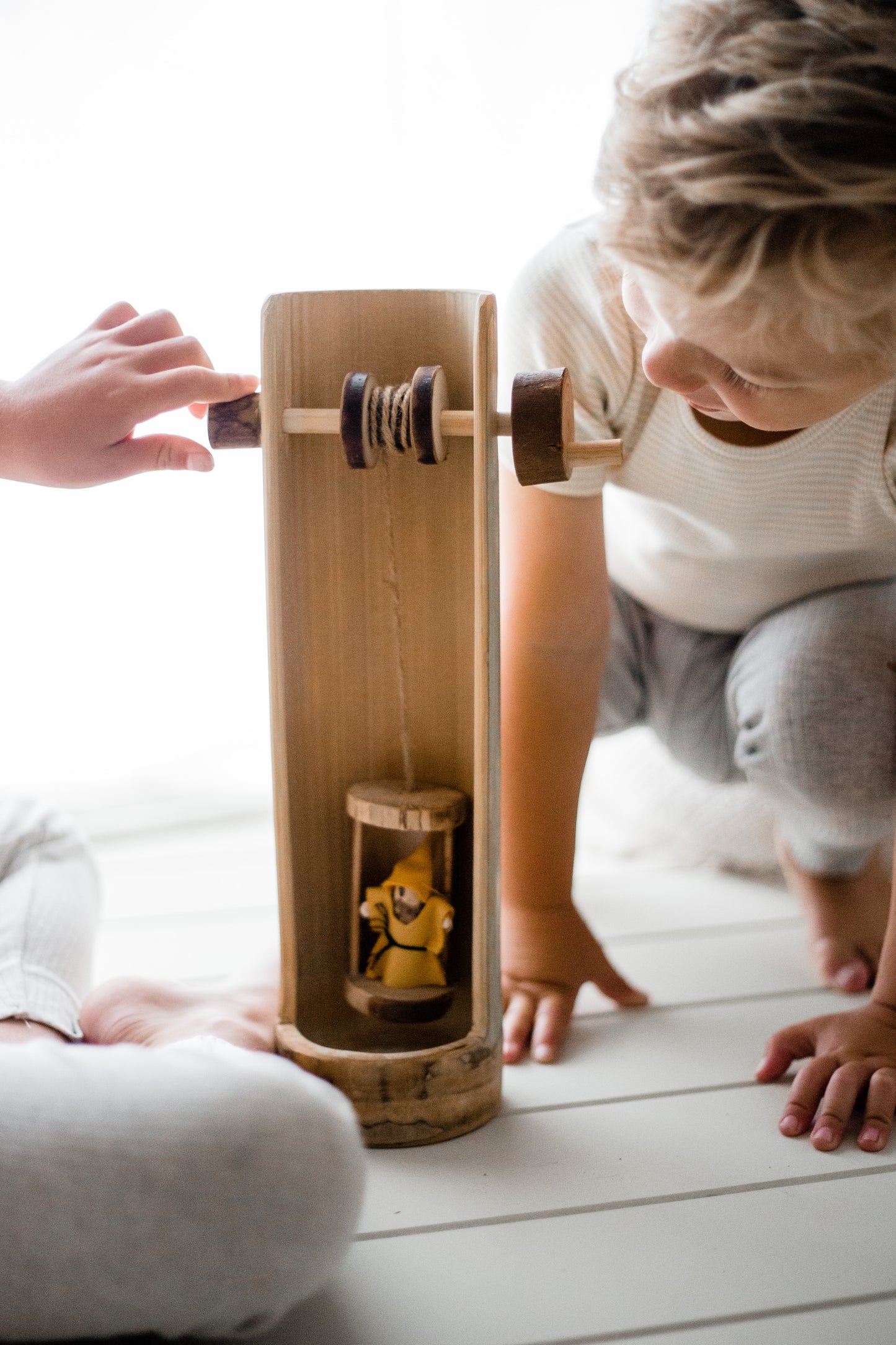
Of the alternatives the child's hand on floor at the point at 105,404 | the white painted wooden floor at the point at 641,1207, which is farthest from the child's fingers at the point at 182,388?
the white painted wooden floor at the point at 641,1207

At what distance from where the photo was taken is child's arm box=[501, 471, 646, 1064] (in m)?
0.83

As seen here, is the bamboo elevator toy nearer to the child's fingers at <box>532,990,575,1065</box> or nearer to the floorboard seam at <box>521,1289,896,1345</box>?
the child's fingers at <box>532,990,575,1065</box>

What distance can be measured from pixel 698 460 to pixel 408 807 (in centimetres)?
31

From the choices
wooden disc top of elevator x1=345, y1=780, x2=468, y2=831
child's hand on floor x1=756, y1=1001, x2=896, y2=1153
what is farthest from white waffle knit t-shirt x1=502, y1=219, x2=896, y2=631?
child's hand on floor x1=756, y1=1001, x2=896, y2=1153

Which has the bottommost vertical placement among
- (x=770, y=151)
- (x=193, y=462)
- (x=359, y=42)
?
(x=193, y=462)

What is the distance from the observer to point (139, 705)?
3.98ft

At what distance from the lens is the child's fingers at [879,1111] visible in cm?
65

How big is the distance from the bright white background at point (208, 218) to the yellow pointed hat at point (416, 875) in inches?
21.2

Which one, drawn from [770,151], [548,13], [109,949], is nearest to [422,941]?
[109,949]

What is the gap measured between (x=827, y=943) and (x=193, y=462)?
0.56 metres

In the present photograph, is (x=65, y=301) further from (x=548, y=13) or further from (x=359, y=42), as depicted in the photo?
(x=548, y=13)

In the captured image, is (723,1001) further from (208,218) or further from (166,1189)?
(208,218)

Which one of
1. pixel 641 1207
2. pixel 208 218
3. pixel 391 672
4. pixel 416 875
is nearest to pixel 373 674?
pixel 391 672

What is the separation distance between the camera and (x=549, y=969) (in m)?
0.82
